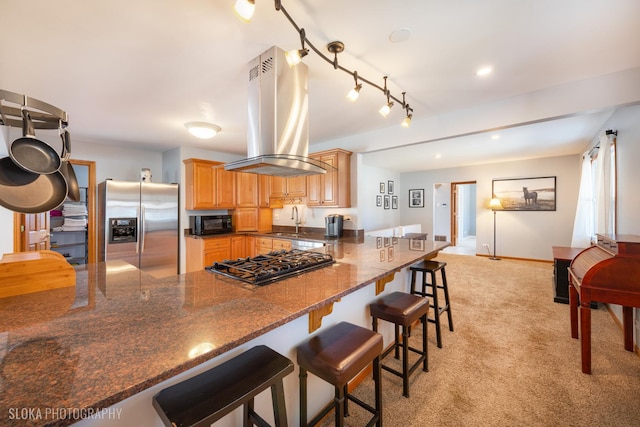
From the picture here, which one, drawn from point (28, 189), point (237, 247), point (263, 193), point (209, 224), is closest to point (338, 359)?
point (28, 189)

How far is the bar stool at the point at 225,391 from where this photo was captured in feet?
2.59

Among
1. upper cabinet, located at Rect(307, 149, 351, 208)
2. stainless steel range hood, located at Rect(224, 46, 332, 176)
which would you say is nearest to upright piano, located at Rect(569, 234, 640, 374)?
stainless steel range hood, located at Rect(224, 46, 332, 176)

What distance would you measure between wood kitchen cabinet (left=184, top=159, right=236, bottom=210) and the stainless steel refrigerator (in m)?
0.27

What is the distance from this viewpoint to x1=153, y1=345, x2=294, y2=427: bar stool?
791 mm

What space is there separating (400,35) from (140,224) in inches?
166

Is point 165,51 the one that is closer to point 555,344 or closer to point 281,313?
point 281,313

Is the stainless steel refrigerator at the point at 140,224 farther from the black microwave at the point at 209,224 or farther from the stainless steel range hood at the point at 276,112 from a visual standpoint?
the stainless steel range hood at the point at 276,112

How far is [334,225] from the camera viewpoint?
13.0 ft

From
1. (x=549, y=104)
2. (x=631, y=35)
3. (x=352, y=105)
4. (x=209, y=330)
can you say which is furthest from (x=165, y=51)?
(x=549, y=104)

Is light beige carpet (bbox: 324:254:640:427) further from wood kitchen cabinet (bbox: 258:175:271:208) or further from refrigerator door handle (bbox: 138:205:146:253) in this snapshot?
refrigerator door handle (bbox: 138:205:146:253)

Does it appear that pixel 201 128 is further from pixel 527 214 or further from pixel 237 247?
pixel 527 214

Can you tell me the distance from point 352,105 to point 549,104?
1854mm

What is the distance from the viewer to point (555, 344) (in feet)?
7.88

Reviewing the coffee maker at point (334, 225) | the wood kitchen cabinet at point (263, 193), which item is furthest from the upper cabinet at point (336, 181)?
the wood kitchen cabinet at point (263, 193)
